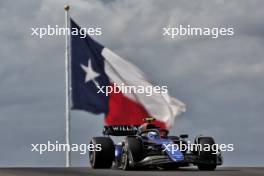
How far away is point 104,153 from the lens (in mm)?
29250

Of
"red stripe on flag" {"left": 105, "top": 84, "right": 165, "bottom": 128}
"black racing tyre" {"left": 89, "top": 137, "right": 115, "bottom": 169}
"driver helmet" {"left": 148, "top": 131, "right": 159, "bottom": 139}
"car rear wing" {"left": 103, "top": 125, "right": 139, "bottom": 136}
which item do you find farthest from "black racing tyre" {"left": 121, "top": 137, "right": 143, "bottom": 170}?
"red stripe on flag" {"left": 105, "top": 84, "right": 165, "bottom": 128}

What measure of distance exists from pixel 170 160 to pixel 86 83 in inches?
357

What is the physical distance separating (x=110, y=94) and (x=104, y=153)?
7074 mm

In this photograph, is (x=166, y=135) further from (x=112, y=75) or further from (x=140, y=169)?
(x=112, y=75)

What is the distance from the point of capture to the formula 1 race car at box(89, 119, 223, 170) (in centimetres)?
2741

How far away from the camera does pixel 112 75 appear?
3706 centimetres

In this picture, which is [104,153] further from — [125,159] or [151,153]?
[151,153]

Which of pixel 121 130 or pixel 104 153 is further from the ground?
pixel 121 130

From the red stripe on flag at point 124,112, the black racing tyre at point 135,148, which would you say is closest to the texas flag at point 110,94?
the red stripe on flag at point 124,112

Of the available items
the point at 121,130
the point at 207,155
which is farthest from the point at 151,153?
the point at 121,130

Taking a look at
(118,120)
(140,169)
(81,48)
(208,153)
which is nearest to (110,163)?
(140,169)

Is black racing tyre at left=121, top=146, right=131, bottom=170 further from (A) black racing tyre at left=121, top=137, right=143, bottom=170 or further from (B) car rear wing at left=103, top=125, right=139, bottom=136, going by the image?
(B) car rear wing at left=103, top=125, right=139, bottom=136

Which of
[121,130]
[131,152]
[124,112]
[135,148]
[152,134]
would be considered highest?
[124,112]

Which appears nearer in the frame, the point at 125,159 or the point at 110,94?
the point at 125,159
